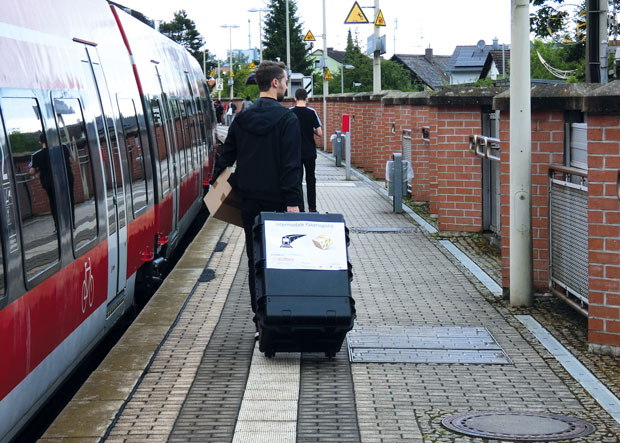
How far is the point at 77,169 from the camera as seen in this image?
7.26 metres

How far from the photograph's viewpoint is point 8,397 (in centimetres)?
522

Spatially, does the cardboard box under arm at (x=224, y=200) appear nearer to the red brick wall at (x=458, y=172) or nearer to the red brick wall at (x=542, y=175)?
the red brick wall at (x=542, y=175)

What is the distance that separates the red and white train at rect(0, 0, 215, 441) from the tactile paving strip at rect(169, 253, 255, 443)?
77 centimetres

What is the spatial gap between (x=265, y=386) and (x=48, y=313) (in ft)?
5.13

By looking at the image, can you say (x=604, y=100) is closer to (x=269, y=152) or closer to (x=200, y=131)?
(x=269, y=152)

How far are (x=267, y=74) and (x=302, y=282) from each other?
4.89 feet

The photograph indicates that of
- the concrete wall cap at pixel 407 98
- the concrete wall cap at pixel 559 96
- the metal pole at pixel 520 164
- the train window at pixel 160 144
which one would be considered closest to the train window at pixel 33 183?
the metal pole at pixel 520 164

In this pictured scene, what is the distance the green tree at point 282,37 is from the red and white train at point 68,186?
395 feet

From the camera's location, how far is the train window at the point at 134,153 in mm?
9805

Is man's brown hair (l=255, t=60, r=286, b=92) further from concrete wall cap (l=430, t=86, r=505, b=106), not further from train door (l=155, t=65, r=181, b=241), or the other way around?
concrete wall cap (l=430, t=86, r=505, b=106)

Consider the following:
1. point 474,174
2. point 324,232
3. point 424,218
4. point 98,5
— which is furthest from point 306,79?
point 324,232

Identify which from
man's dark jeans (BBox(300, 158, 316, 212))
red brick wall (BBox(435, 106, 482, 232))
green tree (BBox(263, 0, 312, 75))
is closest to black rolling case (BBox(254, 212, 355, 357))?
red brick wall (BBox(435, 106, 482, 232))

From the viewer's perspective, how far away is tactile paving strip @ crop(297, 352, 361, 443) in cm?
606

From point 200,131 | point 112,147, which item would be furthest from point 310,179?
point 112,147
